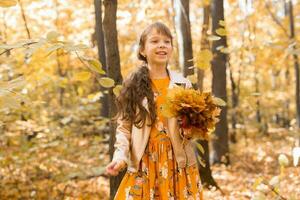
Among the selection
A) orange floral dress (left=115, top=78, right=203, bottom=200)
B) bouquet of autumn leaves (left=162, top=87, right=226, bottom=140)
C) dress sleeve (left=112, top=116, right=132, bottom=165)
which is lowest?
orange floral dress (left=115, top=78, right=203, bottom=200)

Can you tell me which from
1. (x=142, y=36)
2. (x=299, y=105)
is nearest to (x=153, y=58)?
(x=142, y=36)

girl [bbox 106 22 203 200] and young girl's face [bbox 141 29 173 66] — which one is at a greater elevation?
young girl's face [bbox 141 29 173 66]

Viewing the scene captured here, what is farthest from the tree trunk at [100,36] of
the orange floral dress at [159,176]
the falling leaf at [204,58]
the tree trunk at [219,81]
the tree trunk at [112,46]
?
the tree trunk at [219,81]

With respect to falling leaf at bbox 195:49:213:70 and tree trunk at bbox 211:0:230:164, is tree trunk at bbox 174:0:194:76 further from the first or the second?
falling leaf at bbox 195:49:213:70

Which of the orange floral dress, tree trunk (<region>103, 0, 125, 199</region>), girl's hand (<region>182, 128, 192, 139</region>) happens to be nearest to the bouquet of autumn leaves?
girl's hand (<region>182, 128, 192, 139</region>)

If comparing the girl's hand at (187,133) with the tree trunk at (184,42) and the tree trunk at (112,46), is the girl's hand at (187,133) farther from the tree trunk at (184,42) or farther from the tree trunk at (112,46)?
the tree trunk at (184,42)

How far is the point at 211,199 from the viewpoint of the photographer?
5270 millimetres

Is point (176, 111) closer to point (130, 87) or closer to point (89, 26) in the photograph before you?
point (130, 87)

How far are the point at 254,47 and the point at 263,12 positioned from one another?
15.6 metres

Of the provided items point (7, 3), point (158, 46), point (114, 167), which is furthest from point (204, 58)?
point (7, 3)

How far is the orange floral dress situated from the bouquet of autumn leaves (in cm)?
→ 33

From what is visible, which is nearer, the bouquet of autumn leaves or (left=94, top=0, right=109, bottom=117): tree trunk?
the bouquet of autumn leaves

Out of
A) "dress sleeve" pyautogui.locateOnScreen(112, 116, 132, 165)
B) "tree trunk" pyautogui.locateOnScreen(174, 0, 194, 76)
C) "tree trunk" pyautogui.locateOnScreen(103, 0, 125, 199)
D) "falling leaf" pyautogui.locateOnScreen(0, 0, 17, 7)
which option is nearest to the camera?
"falling leaf" pyautogui.locateOnScreen(0, 0, 17, 7)

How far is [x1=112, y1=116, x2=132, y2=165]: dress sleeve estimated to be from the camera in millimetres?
2691
